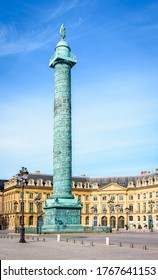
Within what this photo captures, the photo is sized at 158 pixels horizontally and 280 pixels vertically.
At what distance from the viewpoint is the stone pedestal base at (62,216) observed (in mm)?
46750

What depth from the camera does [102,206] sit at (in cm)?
9731

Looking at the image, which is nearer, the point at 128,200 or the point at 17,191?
the point at 17,191

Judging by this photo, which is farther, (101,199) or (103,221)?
(101,199)

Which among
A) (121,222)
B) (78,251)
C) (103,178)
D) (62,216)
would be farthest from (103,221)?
(78,251)

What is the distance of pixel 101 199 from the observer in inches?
3848

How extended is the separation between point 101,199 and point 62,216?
168 ft

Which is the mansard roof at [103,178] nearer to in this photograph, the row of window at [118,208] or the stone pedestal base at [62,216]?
the row of window at [118,208]

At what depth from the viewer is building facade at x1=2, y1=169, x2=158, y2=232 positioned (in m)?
89.4

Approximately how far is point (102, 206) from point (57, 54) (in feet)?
176

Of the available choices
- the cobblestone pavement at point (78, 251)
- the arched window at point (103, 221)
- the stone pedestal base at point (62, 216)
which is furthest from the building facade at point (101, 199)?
the cobblestone pavement at point (78, 251)

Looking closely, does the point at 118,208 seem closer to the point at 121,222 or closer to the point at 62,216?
the point at 121,222

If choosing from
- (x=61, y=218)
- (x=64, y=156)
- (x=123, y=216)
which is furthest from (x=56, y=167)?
(x=123, y=216)

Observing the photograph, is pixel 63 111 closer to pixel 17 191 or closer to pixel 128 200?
pixel 17 191

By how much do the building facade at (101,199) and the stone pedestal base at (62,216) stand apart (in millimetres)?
40788
